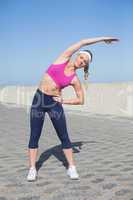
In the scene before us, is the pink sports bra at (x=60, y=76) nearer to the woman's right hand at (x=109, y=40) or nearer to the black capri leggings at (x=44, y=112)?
the black capri leggings at (x=44, y=112)

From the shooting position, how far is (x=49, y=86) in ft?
18.7

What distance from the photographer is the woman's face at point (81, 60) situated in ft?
18.6

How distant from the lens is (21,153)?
823 centimetres

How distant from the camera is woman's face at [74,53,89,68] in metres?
5.67

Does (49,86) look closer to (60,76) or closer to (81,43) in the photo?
(60,76)

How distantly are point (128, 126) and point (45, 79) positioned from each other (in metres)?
8.26

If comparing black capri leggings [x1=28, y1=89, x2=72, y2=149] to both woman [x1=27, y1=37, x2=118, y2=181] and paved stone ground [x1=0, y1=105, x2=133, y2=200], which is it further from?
paved stone ground [x1=0, y1=105, x2=133, y2=200]

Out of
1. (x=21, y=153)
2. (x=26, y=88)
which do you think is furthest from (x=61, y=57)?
(x=26, y=88)

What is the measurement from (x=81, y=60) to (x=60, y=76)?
34cm

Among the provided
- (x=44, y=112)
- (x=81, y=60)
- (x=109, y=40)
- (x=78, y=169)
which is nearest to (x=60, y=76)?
(x=81, y=60)

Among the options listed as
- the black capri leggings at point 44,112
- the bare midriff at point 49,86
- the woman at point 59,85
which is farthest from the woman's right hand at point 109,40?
the black capri leggings at point 44,112

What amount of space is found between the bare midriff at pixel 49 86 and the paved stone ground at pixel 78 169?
112 cm

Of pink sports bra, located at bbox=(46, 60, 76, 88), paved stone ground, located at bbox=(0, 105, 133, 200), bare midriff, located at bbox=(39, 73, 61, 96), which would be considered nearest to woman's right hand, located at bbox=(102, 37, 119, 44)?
pink sports bra, located at bbox=(46, 60, 76, 88)

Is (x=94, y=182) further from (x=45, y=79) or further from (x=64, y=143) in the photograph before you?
(x=45, y=79)
